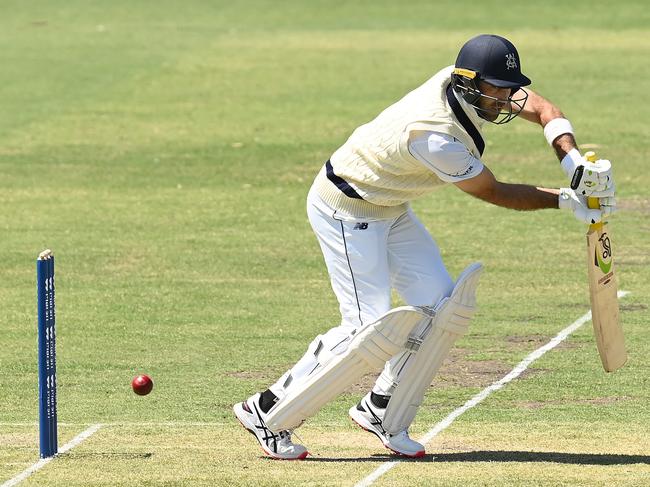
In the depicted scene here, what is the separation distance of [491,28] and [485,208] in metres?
17.7

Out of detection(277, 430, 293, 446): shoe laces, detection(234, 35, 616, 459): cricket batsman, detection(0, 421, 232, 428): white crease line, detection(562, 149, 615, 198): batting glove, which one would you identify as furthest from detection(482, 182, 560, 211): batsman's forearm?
detection(0, 421, 232, 428): white crease line

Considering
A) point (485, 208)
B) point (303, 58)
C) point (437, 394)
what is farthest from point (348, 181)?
point (303, 58)

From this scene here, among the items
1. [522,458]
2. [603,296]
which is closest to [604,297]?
[603,296]

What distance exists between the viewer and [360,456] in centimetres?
724

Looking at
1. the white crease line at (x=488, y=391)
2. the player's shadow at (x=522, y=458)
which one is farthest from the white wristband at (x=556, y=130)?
the white crease line at (x=488, y=391)

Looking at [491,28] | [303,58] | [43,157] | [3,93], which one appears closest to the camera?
[43,157]

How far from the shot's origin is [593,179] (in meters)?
6.81

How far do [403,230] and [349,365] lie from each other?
2.38ft

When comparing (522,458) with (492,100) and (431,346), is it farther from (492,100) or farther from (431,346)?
(492,100)

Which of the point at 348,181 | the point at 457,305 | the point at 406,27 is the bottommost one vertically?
the point at 406,27

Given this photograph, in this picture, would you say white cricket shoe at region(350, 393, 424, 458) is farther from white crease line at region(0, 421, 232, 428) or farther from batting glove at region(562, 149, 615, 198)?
batting glove at region(562, 149, 615, 198)

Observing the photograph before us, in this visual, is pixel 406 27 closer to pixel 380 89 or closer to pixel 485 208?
pixel 380 89

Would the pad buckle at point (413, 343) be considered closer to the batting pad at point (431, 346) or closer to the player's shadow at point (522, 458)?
the batting pad at point (431, 346)

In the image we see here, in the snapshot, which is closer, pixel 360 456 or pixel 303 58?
pixel 360 456
